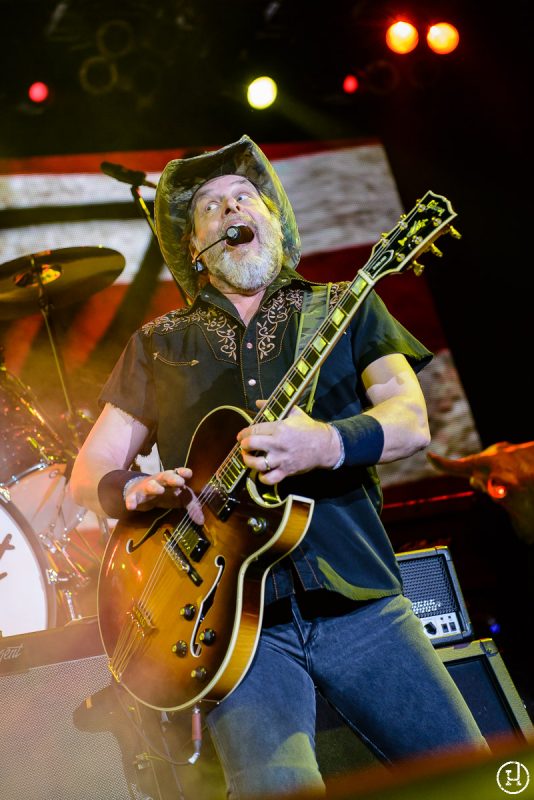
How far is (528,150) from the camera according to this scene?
5840 millimetres

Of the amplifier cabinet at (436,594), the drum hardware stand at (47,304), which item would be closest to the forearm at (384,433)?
the amplifier cabinet at (436,594)

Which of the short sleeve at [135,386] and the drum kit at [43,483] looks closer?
the short sleeve at [135,386]

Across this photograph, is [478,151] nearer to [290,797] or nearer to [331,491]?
[331,491]

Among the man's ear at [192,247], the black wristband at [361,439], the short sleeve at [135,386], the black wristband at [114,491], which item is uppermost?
the man's ear at [192,247]

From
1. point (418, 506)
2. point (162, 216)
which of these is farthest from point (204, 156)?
point (418, 506)

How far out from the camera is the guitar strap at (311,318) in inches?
86.8

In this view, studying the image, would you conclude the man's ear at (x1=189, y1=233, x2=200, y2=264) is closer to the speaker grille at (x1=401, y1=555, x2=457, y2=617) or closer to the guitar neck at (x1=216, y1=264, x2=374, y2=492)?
the guitar neck at (x1=216, y1=264, x2=374, y2=492)

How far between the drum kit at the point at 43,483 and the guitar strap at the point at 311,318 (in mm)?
1922

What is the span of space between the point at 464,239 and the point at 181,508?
447cm

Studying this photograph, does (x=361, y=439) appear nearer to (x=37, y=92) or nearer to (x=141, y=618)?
(x=141, y=618)

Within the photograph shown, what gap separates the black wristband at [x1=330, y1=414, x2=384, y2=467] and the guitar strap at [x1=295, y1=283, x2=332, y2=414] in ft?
0.76

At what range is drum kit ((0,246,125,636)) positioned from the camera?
3.70 metres

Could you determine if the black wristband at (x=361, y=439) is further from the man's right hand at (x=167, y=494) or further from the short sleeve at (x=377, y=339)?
the man's right hand at (x=167, y=494)

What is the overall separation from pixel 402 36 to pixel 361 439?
16.6 ft
